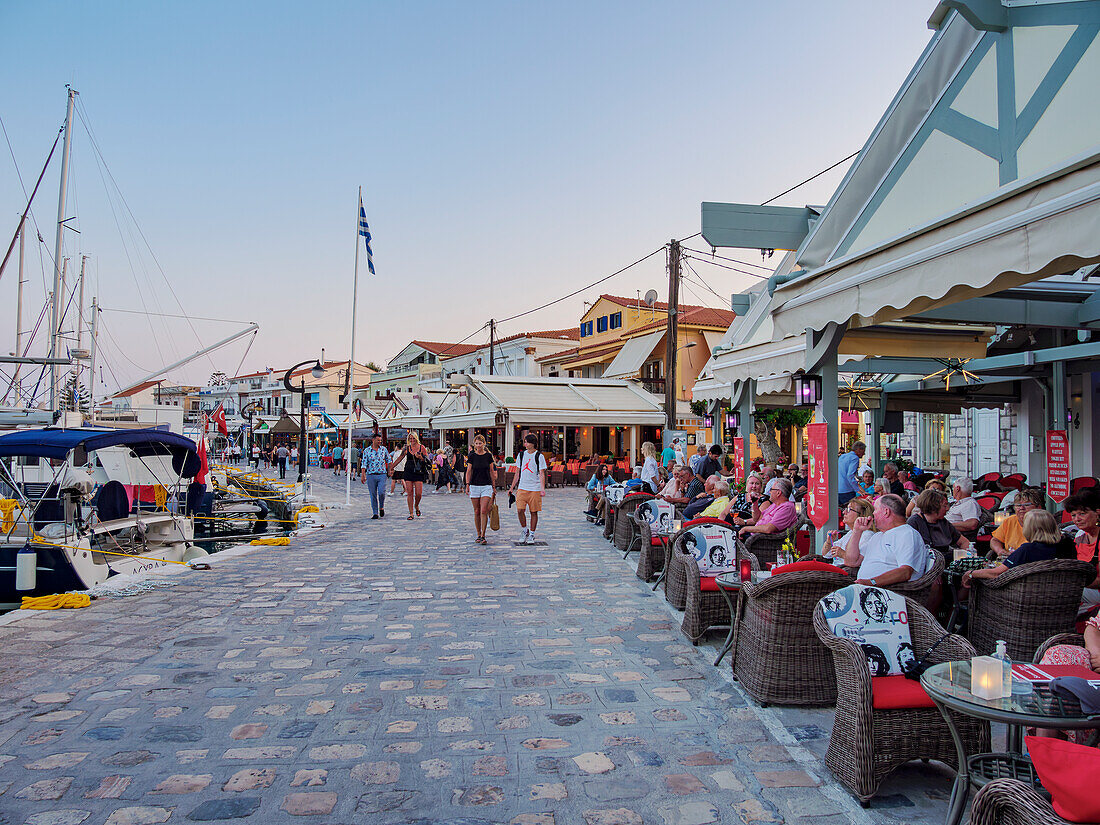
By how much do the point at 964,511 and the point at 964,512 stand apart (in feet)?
0.04

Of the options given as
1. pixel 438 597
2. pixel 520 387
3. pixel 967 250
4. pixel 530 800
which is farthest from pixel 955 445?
pixel 530 800

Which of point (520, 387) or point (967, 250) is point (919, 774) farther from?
point (520, 387)

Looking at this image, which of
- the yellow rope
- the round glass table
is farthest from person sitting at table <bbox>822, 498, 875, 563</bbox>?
the yellow rope

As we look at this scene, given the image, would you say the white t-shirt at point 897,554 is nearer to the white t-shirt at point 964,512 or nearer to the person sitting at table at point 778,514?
the person sitting at table at point 778,514

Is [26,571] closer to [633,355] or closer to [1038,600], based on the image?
[1038,600]

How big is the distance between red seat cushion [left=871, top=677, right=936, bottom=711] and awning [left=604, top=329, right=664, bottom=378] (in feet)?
84.9

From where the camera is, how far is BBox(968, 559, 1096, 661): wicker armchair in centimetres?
418

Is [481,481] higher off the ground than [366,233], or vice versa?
[366,233]

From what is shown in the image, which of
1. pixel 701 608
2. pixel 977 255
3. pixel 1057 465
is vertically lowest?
pixel 701 608

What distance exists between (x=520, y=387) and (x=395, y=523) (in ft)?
40.1

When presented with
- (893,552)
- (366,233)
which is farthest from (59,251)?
(893,552)

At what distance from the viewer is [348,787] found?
3367 mm

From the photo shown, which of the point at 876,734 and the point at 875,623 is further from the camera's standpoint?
the point at 875,623

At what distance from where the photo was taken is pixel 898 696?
3.28 metres
